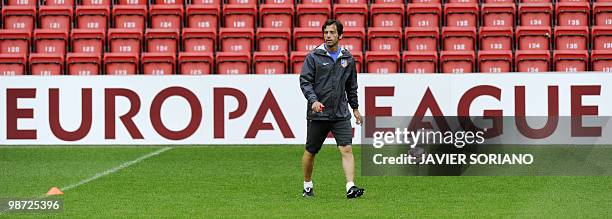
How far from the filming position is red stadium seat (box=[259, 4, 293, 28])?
18.6 metres

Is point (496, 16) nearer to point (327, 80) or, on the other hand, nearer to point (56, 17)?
point (56, 17)

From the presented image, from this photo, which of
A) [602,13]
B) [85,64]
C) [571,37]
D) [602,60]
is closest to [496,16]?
[571,37]

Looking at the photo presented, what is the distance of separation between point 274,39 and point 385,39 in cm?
156

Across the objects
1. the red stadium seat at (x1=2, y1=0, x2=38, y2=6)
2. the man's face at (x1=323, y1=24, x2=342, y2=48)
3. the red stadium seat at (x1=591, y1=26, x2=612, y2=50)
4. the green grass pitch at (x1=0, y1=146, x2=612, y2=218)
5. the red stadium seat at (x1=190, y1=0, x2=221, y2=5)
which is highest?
the red stadium seat at (x1=2, y1=0, x2=38, y2=6)

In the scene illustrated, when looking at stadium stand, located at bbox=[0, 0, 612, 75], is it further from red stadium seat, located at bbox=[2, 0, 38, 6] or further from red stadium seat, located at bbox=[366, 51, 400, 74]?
red stadium seat, located at bbox=[2, 0, 38, 6]

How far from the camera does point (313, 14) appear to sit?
1858cm

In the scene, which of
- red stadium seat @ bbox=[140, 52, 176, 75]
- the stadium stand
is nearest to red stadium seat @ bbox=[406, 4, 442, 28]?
the stadium stand

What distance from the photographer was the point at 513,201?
10.5m

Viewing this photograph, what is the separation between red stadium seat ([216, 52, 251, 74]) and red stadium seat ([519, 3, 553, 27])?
406cm

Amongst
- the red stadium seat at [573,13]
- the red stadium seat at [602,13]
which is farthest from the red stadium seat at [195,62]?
the red stadium seat at [602,13]

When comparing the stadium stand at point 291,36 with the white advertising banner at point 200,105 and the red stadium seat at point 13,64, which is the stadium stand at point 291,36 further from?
the white advertising banner at point 200,105

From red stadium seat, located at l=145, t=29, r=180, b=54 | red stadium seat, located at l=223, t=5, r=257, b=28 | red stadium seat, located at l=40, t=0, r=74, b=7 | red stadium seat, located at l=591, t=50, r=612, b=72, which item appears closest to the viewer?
red stadium seat, located at l=591, t=50, r=612, b=72

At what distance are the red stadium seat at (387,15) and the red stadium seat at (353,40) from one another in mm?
636

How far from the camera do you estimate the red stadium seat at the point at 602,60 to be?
17047 mm
